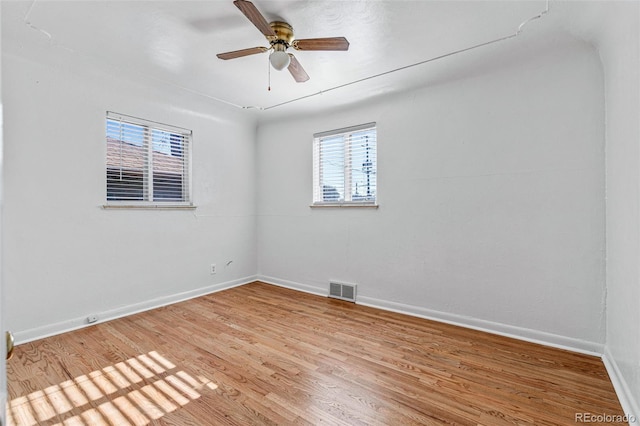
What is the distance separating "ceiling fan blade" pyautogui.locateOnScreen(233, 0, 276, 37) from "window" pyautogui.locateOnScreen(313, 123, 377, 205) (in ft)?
6.06

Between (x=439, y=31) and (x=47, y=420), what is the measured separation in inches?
137

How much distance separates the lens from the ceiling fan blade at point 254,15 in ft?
5.66

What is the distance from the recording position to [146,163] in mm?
3461

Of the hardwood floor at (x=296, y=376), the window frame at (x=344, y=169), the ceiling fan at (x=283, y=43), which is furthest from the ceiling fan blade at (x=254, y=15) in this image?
the hardwood floor at (x=296, y=376)

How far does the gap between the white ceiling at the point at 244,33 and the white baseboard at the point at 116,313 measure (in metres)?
2.36

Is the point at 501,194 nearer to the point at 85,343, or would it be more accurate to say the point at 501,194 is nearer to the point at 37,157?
the point at 85,343

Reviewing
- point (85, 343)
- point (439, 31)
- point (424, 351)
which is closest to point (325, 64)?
point (439, 31)

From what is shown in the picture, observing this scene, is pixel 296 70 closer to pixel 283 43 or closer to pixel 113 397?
pixel 283 43

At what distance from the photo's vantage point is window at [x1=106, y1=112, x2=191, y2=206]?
3178 mm

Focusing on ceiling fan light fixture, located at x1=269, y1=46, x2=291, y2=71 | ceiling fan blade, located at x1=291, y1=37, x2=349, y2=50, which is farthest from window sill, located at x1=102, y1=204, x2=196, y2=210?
ceiling fan blade, located at x1=291, y1=37, x2=349, y2=50

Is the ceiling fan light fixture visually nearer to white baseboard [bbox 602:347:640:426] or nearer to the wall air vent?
the wall air vent

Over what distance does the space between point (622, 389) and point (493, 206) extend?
1.51 metres

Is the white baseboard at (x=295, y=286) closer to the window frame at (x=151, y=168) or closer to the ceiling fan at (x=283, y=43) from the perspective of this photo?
the window frame at (x=151, y=168)

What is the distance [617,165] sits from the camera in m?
2.04
